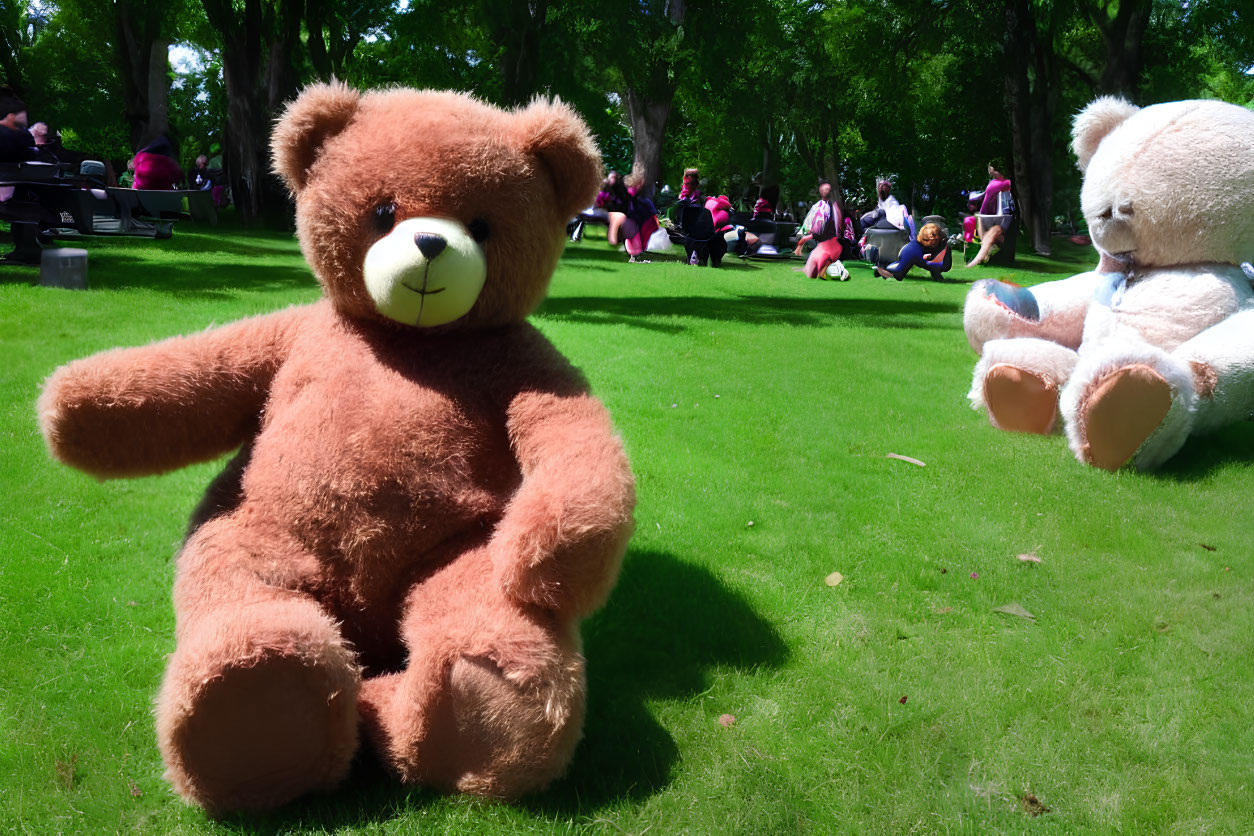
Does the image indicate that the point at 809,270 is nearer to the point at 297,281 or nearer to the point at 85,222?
the point at 297,281

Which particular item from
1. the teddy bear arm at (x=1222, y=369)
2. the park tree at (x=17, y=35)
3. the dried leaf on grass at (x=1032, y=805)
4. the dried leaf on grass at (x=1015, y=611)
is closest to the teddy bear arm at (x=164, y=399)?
the dried leaf on grass at (x=1032, y=805)

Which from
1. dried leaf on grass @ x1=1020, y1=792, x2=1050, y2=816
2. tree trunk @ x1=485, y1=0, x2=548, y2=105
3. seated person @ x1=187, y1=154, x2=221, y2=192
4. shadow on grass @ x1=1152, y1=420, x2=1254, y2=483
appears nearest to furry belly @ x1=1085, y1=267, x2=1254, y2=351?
shadow on grass @ x1=1152, y1=420, x2=1254, y2=483

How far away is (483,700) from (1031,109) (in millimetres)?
28218

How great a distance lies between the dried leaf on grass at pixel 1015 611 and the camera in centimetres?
353

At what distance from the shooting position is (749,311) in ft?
36.7

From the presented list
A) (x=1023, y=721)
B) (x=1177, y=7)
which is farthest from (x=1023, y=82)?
(x=1023, y=721)

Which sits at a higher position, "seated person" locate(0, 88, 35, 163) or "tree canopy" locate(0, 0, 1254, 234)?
"tree canopy" locate(0, 0, 1254, 234)

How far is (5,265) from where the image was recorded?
1005 cm

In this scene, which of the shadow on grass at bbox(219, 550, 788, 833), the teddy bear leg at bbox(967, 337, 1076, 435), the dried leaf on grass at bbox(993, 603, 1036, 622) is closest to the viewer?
the shadow on grass at bbox(219, 550, 788, 833)

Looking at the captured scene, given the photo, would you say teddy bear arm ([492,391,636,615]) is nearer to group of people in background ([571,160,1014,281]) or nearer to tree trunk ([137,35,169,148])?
group of people in background ([571,160,1014,281])

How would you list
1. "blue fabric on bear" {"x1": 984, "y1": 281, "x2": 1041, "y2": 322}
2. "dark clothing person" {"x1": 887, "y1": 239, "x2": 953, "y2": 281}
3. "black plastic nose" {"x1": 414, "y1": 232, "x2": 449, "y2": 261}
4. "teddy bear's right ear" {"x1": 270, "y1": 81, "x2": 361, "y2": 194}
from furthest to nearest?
"dark clothing person" {"x1": 887, "y1": 239, "x2": 953, "y2": 281}
"blue fabric on bear" {"x1": 984, "y1": 281, "x2": 1041, "y2": 322}
"teddy bear's right ear" {"x1": 270, "y1": 81, "x2": 361, "y2": 194}
"black plastic nose" {"x1": 414, "y1": 232, "x2": 449, "y2": 261}

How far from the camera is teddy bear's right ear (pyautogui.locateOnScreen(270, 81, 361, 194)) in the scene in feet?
8.71

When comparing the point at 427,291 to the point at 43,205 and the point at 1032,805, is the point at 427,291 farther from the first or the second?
the point at 43,205

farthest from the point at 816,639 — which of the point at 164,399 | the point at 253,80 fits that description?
the point at 253,80
